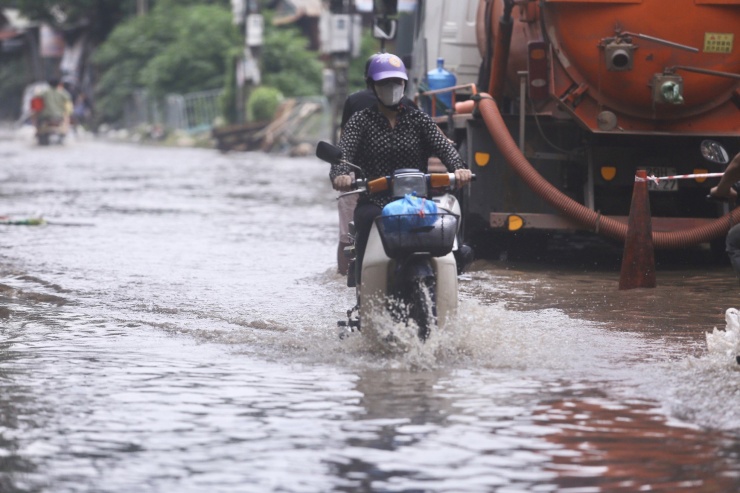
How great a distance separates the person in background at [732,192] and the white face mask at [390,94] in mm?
1776

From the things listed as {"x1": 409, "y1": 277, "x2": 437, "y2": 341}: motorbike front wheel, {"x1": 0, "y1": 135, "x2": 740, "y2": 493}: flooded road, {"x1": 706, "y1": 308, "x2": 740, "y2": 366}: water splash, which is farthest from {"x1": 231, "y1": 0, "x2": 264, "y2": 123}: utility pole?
{"x1": 706, "y1": 308, "x2": 740, "y2": 366}: water splash

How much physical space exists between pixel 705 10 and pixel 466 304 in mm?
4123

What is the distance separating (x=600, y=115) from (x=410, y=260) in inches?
181

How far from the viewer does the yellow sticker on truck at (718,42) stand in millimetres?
11789

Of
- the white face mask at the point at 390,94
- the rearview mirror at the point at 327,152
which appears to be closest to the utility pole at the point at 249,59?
the white face mask at the point at 390,94

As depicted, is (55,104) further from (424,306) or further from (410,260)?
(424,306)

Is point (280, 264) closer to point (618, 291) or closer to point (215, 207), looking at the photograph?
point (618, 291)

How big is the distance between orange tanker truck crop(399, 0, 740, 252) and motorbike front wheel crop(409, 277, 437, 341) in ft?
14.7

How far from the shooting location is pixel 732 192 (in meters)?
7.95

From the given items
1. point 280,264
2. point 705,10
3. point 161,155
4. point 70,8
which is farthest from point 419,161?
point 70,8

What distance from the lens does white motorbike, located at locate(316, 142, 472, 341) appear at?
7.92m

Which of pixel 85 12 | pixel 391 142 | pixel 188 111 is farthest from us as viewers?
pixel 85 12

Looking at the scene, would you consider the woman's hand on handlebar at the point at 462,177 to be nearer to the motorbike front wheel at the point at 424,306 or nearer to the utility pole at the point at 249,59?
the motorbike front wheel at the point at 424,306

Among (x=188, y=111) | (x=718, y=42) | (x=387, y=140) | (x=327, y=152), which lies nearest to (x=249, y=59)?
(x=188, y=111)
